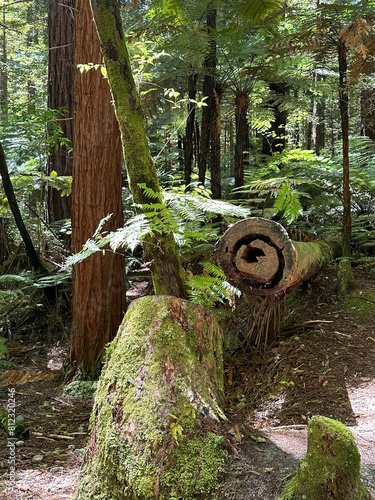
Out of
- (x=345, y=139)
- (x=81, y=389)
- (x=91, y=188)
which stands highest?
(x=345, y=139)

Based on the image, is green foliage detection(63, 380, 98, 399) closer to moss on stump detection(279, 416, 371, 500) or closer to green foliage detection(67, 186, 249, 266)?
green foliage detection(67, 186, 249, 266)

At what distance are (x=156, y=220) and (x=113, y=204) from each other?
2343 millimetres

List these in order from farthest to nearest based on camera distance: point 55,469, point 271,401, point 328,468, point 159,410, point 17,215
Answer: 1. point 17,215
2. point 271,401
3. point 55,469
4. point 159,410
5. point 328,468

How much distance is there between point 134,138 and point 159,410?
1649 millimetres

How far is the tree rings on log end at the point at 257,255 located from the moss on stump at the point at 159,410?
2.70ft

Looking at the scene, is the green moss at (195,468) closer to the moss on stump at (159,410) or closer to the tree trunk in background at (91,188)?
the moss on stump at (159,410)

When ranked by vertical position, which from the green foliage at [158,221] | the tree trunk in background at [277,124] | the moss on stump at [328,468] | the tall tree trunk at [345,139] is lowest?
the moss on stump at [328,468]

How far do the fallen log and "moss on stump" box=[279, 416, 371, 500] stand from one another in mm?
1663

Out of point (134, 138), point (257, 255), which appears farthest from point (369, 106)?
point (134, 138)

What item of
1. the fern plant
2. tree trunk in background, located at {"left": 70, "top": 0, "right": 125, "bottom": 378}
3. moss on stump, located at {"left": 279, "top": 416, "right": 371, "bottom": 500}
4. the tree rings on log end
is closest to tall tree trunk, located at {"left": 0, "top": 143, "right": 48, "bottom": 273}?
tree trunk in background, located at {"left": 70, "top": 0, "right": 125, "bottom": 378}

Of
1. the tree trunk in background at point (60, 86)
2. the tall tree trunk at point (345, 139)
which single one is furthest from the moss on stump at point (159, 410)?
the tree trunk in background at point (60, 86)

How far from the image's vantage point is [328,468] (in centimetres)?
159

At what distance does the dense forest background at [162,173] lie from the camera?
334cm

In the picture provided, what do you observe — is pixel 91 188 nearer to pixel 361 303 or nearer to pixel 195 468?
pixel 361 303
